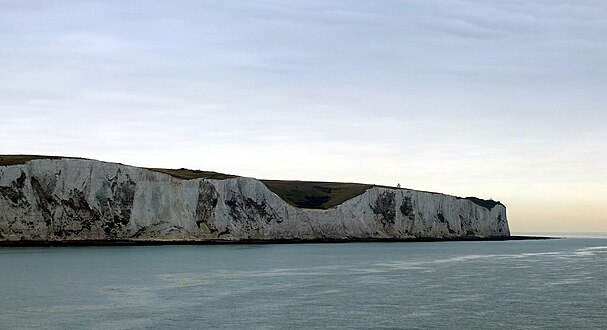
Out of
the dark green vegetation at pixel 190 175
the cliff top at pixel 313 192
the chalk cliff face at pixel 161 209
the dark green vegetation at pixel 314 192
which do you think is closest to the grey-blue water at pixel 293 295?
the chalk cliff face at pixel 161 209

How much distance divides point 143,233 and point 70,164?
11.1 meters

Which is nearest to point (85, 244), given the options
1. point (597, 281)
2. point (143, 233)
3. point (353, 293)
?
point (143, 233)

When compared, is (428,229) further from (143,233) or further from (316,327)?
(316,327)

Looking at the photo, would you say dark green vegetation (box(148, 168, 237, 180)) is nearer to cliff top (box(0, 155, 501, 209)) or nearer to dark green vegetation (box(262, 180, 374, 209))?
cliff top (box(0, 155, 501, 209))

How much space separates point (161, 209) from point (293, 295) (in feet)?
160

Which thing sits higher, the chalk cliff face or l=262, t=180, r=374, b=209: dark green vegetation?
l=262, t=180, r=374, b=209: dark green vegetation

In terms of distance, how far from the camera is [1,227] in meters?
70.1

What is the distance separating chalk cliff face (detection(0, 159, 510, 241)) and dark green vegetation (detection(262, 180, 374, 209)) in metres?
5.10

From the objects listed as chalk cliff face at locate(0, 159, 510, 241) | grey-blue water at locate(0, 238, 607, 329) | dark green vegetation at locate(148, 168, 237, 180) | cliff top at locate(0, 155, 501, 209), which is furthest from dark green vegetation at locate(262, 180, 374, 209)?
grey-blue water at locate(0, 238, 607, 329)

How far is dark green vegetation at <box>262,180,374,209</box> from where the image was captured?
109 metres

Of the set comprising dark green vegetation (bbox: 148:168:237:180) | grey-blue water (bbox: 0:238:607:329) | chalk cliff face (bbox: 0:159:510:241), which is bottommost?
grey-blue water (bbox: 0:238:607:329)

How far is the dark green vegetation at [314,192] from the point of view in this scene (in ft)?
358

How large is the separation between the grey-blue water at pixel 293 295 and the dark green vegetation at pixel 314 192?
52701 millimetres

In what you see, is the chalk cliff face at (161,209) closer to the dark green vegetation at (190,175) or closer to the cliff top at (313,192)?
the cliff top at (313,192)
